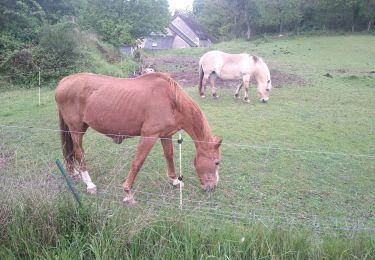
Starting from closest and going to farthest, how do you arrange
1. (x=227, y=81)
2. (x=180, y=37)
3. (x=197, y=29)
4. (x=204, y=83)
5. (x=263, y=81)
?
(x=263, y=81)
(x=204, y=83)
(x=227, y=81)
(x=180, y=37)
(x=197, y=29)

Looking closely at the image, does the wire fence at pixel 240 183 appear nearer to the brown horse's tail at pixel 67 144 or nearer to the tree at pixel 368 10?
the brown horse's tail at pixel 67 144

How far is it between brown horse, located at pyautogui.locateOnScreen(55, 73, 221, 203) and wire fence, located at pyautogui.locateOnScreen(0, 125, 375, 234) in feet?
1.15

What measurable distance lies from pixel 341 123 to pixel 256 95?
3889 millimetres

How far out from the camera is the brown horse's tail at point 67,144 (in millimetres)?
5109

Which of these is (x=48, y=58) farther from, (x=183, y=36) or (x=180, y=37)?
(x=183, y=36)

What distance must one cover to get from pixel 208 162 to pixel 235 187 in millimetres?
673

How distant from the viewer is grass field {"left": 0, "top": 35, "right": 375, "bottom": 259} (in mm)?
2984

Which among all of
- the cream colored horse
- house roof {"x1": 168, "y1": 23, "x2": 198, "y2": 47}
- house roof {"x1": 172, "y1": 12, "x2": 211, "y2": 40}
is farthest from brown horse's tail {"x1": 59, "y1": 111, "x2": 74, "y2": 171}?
house roof {"x1": 172, "y1": 12, "x2": 211, "y2": 40}

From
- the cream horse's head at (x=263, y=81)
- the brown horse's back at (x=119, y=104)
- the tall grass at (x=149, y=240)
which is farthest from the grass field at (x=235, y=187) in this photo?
the brown horse's back at (x=119, y=104)

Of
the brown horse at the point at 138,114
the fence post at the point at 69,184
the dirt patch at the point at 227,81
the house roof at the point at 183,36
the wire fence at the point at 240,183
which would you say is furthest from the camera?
the house roof at the point at 183,36

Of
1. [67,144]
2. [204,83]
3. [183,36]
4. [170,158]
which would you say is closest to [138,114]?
[170,158]

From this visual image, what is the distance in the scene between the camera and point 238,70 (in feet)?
36.2

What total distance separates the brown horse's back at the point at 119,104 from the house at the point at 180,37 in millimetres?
42268

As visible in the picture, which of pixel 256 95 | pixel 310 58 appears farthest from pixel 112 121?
pixel 310 58
